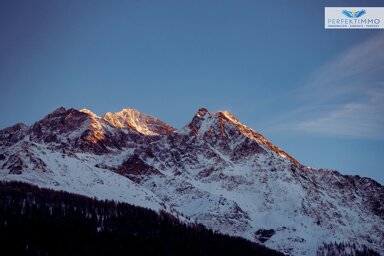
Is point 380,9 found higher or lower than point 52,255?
higher

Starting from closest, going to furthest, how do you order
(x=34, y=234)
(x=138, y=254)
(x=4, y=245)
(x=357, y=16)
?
(x=357, y=16)
(x=4, y=245)
(x=34, y=234)
(x=138, y=254)

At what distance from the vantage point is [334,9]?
148 m

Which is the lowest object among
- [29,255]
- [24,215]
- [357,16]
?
[29,255]

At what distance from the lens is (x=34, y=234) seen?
611ft

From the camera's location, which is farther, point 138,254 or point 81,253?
point 138,254

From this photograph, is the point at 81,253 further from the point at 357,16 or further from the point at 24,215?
the point at 357,16

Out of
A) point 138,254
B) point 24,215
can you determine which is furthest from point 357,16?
point 24,215

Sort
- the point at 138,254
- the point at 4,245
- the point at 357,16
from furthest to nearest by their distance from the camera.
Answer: the point at 138,254
the point at 4,245
the point at 357,16

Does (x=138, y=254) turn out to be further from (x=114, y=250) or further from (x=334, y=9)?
(x=334, y=9)

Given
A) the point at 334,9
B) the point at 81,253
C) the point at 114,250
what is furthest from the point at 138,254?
the point at 334,9

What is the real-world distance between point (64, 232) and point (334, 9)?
109 m

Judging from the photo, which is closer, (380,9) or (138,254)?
(380,9)

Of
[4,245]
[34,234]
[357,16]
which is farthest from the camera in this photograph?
[34,234]

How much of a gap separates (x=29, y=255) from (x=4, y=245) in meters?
7.94
